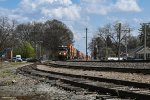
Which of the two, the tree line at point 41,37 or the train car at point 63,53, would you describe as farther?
the tree line at point 41,37

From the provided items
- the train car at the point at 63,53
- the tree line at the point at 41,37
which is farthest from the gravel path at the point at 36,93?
the tree line at the point at 41,37

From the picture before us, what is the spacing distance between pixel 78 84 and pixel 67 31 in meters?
142

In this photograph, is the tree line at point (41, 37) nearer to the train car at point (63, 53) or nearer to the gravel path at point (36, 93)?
the train car at point (63, 53)

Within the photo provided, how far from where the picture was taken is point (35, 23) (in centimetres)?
16762

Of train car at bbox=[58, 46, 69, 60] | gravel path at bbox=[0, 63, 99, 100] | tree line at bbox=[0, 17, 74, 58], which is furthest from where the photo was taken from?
tree line at bbox=[0, 17, 74, 58]

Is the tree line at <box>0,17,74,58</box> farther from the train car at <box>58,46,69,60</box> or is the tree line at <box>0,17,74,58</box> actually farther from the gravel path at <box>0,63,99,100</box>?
the gravel path at <box>0,63,99,100</box>

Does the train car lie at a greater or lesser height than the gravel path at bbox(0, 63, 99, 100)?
greater

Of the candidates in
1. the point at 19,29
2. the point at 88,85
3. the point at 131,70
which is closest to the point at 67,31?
the point at 19,29

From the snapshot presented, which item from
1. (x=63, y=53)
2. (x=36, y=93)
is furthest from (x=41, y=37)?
(x=36, y=93)

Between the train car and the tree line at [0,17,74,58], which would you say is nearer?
the train car

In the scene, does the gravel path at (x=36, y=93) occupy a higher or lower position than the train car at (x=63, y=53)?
lower

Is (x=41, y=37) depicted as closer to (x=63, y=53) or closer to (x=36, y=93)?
(x=63, y=53)

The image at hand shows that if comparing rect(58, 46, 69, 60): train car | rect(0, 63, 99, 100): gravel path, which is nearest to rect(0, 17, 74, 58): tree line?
rect(58, 46, 69, 60): train car

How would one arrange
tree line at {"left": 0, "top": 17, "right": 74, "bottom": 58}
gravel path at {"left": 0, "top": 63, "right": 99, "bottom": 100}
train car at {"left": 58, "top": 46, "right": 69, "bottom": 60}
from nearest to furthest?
gravel path at {"left": 0, "top": 63, "right": 99, "bottom": 100} → train car at {"left": 58, "top": 46, "right": 69, "bottom": 60} → tree line at {"left": 0, "top": 17, "right": 74, "bottom": 58}
